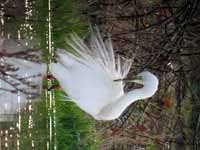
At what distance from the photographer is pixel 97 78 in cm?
98

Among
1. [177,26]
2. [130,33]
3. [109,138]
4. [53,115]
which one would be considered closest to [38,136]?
[53,115]

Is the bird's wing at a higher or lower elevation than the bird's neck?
higher

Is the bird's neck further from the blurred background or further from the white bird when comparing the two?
the blurred background

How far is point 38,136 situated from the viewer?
1.08 m

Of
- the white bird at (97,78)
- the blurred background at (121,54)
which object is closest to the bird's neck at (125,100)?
the white bird at (97,78)

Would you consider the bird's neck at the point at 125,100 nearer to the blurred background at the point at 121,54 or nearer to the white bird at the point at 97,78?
the white bird at the point at 97,78

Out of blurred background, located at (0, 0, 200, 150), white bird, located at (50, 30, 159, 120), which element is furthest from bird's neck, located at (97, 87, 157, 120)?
blurred background, located at (0, 0, 200, 150)

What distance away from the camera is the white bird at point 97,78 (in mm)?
943

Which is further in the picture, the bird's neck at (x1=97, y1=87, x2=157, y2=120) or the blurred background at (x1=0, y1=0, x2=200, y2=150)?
the blurred background at (x1=0, y1=0, x2=200, y2=150)

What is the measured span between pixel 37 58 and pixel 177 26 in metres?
0.37

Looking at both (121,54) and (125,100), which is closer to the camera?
(125,100)

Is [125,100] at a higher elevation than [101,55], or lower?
lower

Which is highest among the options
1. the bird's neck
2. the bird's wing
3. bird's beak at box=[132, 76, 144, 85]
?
the bird's wing

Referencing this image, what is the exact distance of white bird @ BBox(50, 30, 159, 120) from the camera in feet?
3.09
